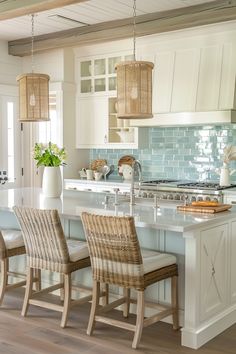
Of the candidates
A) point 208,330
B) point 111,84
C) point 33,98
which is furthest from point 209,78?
point 208,330

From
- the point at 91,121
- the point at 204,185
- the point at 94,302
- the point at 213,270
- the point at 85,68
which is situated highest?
the point at 85,68

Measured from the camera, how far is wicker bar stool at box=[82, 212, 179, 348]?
3434 millimetres

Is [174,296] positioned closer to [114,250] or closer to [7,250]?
[114,250]

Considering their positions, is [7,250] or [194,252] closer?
[194,252]

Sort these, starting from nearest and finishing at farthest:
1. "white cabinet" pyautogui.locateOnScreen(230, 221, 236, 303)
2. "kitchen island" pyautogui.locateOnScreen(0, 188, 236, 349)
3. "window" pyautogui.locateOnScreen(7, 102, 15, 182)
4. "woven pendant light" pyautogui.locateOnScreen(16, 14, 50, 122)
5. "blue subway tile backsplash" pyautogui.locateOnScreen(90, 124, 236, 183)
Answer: "kitchen island" pyautogui.locateOnScreen(0, 188, 236, 349)
"white cabinet" pyautogui.locateOnScreen(230, 221, 236, 303)
"woven pendant light" pyautogui.locateOnScreen(16, 14, 50, 122)
"blue subway tile backsplash" pyautogui.locateOnScreen(90, 124, 236, 183)
"window" pyautogui.locateOnScreen(7, 102, 15, 182)

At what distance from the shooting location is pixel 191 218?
12.0 feet

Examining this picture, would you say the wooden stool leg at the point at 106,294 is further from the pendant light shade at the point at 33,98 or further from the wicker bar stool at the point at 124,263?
the pendant light shade at the point at 33,98

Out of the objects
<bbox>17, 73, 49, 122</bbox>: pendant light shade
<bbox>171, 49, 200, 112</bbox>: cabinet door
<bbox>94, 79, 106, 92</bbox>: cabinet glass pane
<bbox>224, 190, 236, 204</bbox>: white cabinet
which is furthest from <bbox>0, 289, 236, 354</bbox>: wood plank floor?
<bbox>94, 79, 106, 92</bbox>: cabinet glass pane

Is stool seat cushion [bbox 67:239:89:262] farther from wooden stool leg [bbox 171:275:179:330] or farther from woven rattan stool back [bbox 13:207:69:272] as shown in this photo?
wooden stool leg [bbox 171:275:179:330]

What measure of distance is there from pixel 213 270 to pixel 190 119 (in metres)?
2.67

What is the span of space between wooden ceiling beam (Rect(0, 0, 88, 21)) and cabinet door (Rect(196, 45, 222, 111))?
6.81 feet

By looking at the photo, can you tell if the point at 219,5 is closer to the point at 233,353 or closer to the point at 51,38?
the point at 51,38

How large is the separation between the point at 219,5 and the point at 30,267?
3.26m

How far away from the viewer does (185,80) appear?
20.1ft
